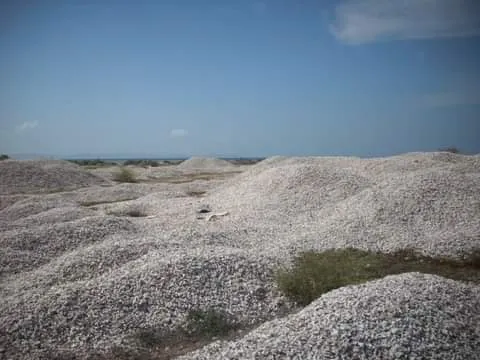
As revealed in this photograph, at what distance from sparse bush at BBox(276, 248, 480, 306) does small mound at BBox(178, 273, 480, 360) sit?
1.93 metres

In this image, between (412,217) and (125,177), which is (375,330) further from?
(125,177)

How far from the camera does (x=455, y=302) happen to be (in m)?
9.24

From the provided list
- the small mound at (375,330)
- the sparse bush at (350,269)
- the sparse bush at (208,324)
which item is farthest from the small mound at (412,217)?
the sparse bush at (208,324)

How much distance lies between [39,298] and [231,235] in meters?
7.84

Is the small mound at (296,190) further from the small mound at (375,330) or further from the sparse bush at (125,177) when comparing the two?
the sparse bush at (125,177)

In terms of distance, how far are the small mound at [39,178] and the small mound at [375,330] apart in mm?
31740

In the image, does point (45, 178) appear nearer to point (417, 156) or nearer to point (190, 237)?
point (190, 237)

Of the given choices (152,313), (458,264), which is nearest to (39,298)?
(152,313)

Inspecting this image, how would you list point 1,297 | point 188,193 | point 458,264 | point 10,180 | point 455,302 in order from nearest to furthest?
1. point 455,302
2. point 1,297
3. point 458,264
4. point 188,193
5. point 10,180

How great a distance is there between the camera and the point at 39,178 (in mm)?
37969

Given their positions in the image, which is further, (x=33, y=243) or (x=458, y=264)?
(x=33, y=243)

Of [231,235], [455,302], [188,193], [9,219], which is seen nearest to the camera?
[455,302]

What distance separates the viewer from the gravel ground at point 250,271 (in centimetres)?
827

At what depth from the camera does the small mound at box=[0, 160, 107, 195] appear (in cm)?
3563
